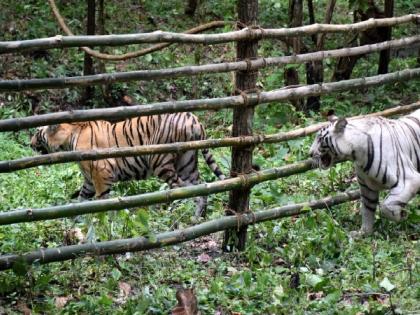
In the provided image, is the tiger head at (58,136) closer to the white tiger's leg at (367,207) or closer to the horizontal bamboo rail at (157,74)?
the horizontal bamboo rail at (157,74)

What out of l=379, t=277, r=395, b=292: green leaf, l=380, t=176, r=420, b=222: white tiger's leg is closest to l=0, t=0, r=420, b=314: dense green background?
l=379, t=277, r=395, b=292: green leaf

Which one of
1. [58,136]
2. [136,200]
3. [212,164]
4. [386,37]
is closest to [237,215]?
[136,200]

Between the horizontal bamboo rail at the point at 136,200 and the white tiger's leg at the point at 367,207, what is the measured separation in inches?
25.7

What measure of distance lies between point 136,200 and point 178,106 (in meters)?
0.72

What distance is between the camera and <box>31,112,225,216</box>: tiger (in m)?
7.73

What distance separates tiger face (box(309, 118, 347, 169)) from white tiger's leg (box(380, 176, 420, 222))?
51 cm

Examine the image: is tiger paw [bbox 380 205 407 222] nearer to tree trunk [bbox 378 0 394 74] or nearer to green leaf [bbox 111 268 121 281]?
green leaf [bbox 111 268 121 281]

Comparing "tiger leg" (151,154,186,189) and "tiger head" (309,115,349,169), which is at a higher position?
"tiger head" (309,115,349,169)

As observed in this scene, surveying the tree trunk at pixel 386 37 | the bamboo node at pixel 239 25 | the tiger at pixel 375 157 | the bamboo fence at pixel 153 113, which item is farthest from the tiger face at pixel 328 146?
the tree trunk at pixel 386 37

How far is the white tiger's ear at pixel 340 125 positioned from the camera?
604 centimetres

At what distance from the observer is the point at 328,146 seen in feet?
20.2

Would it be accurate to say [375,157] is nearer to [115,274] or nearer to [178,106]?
[178,106]

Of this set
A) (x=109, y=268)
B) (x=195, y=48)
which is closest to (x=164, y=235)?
(x=109, y=268)

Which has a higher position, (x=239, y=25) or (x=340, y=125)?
(x=239, y=25)
